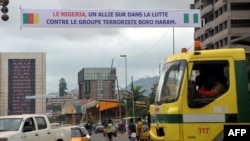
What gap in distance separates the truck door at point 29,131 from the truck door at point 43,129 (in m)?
0.34

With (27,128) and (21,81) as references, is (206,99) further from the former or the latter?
(21,81)

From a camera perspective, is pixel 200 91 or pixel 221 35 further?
pixel 221 35

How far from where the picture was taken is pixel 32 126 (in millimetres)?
18109

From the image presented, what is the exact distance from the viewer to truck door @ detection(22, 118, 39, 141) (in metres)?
17.3

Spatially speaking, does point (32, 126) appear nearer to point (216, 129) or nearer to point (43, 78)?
point (216, 129)

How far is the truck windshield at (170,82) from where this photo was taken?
11250 millimetres

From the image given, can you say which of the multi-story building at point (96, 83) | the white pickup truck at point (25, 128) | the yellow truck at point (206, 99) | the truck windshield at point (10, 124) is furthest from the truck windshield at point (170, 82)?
the multi-story building at point (96, 83)

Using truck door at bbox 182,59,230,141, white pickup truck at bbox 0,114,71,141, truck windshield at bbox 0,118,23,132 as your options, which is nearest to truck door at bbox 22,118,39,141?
white pickup truck at bbox 0,114,71,141

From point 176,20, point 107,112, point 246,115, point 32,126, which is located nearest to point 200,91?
point 246,115

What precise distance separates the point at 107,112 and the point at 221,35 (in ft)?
110

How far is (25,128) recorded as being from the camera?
17266 mm

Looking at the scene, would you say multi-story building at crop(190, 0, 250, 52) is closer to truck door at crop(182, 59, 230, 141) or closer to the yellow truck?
the yellow truck

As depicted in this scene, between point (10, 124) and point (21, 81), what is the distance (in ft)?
366

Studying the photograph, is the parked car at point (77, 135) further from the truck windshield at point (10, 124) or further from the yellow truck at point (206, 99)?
the yellow truck at point (206, 99)
